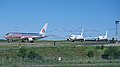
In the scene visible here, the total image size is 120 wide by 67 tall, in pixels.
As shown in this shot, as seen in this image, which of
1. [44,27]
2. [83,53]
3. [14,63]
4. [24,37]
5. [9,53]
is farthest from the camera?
[44,27]

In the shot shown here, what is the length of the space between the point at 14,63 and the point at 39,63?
15.5 feet

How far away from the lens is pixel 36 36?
424ft

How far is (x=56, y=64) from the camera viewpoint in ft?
163

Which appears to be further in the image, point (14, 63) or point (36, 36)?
point (36, 36)

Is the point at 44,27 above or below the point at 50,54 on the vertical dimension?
above

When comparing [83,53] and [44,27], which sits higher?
[44,27]

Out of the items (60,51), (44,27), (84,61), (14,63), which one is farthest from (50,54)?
(44,27)

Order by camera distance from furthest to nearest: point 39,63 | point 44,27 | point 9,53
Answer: point 44,27, point 9,53, point 39,63

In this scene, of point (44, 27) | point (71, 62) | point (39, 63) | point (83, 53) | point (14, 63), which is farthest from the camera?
point (44, 27)

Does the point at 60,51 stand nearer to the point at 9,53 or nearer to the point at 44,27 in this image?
the point at 9,53

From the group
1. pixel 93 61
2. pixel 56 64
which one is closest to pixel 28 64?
pixel 56 64

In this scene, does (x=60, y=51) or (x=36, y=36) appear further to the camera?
(x=36, y=36)

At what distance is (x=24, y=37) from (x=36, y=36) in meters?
5.50

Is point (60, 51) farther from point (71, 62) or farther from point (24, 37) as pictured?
point (24, 37)
